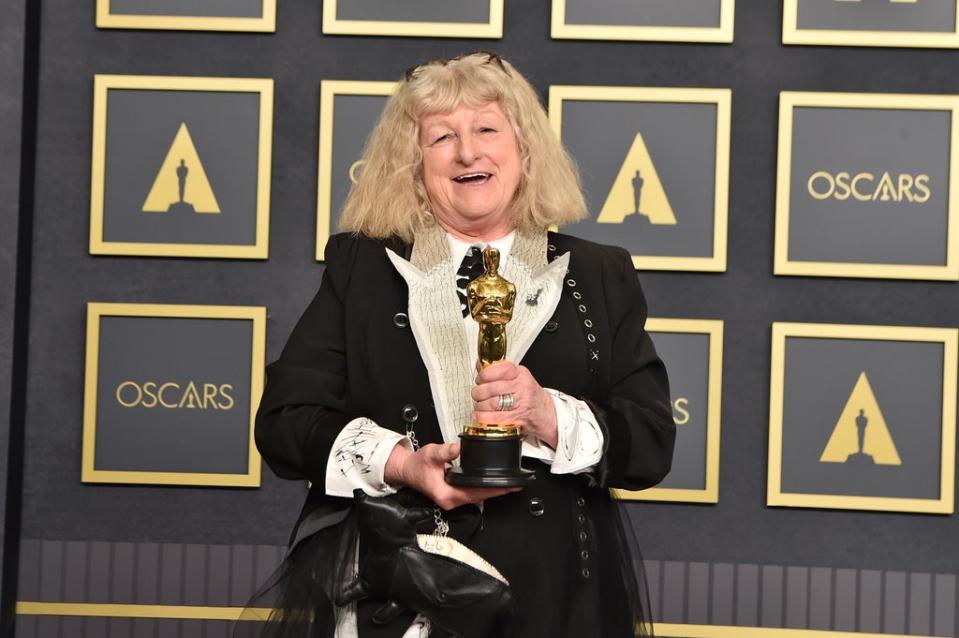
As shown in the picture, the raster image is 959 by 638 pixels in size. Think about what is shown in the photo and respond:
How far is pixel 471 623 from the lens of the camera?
4.48 feet

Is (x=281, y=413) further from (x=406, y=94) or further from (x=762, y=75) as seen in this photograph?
(x=762, y=75)

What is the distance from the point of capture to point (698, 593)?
3162 mm

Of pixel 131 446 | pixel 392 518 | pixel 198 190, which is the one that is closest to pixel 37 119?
pixel 198 190

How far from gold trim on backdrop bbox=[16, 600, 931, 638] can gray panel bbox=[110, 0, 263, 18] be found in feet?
5.37

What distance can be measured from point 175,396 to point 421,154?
1.84 metres

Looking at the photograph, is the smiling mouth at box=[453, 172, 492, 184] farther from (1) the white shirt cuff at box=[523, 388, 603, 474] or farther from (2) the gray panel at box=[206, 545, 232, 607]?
(2) the gray panel at box=[206, 545, 232, 607]

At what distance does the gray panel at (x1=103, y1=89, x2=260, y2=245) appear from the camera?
3.21 meters

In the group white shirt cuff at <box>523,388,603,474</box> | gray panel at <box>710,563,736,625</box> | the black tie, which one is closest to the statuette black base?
white shirt cuff at <box>523,388,603,474</box>

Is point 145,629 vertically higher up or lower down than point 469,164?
lower down

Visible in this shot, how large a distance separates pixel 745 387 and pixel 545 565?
1852 millimetres

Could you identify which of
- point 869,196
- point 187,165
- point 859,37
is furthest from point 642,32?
point 187,165

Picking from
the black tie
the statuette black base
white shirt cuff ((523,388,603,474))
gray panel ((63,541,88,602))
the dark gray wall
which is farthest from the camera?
gray panel ((63,541,88,602))

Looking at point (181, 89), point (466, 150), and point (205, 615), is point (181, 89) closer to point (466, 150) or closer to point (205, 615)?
point (205, 615)

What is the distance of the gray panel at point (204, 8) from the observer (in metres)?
3.19
